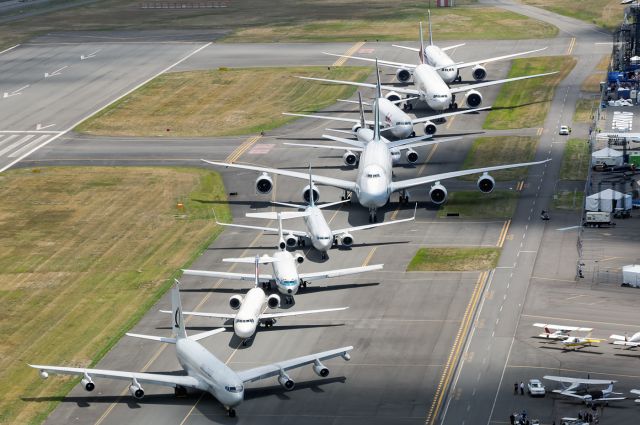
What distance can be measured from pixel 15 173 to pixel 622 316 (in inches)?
3627

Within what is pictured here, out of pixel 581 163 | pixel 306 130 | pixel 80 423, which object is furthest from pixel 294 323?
pixel 306 130

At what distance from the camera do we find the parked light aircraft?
472 feet

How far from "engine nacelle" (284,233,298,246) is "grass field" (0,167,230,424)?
10.0 meters

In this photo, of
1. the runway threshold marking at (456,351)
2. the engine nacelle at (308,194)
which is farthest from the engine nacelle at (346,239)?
the runway threshold marking at (456,351)

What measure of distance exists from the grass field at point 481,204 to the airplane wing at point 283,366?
47.3 metres

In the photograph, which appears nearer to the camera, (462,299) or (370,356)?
(370,356)

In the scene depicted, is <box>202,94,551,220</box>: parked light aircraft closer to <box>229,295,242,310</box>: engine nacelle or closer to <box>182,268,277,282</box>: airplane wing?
<box>182,268,277,282</box>: airplane wing

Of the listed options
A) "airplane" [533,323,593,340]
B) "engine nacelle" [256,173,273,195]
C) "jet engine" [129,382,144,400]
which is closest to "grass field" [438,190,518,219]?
"engine nacelle" [256,173,273,195]

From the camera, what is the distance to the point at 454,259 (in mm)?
133625

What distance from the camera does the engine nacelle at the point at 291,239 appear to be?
13750cm

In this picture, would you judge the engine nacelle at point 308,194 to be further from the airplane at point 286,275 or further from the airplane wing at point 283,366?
the airplane wing at point 283,366

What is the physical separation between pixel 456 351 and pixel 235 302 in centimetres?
2131

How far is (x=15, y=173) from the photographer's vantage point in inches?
6924

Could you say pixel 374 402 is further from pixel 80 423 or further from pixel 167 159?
pixel 167 159
